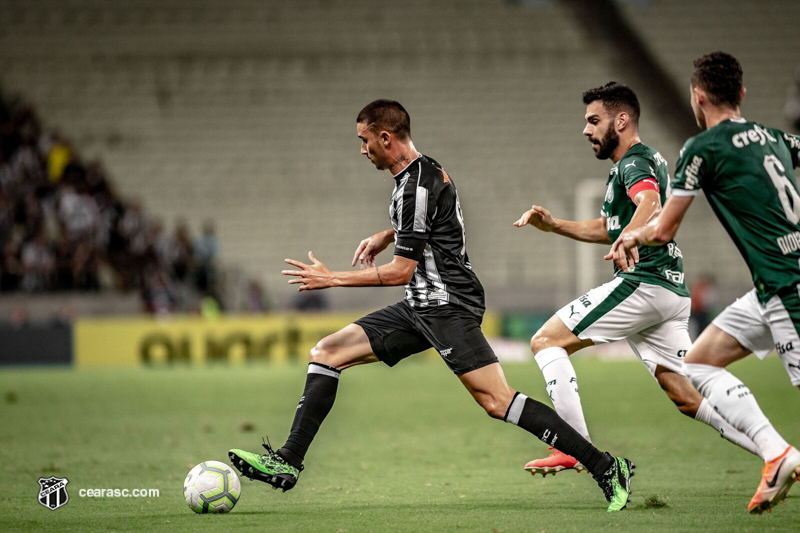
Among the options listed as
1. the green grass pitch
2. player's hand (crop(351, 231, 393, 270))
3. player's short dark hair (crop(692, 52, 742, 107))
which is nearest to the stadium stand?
the green grass pitch

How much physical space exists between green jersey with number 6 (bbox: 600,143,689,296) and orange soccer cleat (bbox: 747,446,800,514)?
1.44 meters

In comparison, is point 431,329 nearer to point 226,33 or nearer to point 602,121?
point 602,121

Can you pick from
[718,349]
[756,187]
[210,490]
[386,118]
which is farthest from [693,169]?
[210,490]

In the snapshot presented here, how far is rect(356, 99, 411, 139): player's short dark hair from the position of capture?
586 cm

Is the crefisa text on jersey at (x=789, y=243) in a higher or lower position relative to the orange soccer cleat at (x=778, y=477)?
higher

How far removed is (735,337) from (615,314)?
99cm

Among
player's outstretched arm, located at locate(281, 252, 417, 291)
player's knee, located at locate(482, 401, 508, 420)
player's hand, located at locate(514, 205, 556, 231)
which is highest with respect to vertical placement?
player's hand, located at locate(514, 205, 556, 231)

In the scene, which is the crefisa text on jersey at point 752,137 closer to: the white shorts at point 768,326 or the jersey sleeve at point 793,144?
the jersey sleeve at point 793,144

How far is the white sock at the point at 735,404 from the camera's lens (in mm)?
4922

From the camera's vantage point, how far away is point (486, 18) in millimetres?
26047

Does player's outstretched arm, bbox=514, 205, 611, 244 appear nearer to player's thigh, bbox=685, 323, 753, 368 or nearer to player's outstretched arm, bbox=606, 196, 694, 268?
player's outstretched arm, bbox=606, 196, 694, 268

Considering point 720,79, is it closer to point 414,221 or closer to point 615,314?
point 615,314

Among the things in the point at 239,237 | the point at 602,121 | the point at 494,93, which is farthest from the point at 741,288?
the point at 602,121

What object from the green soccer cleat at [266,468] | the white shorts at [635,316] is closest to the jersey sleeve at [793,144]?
the white shorts at [635,316]
